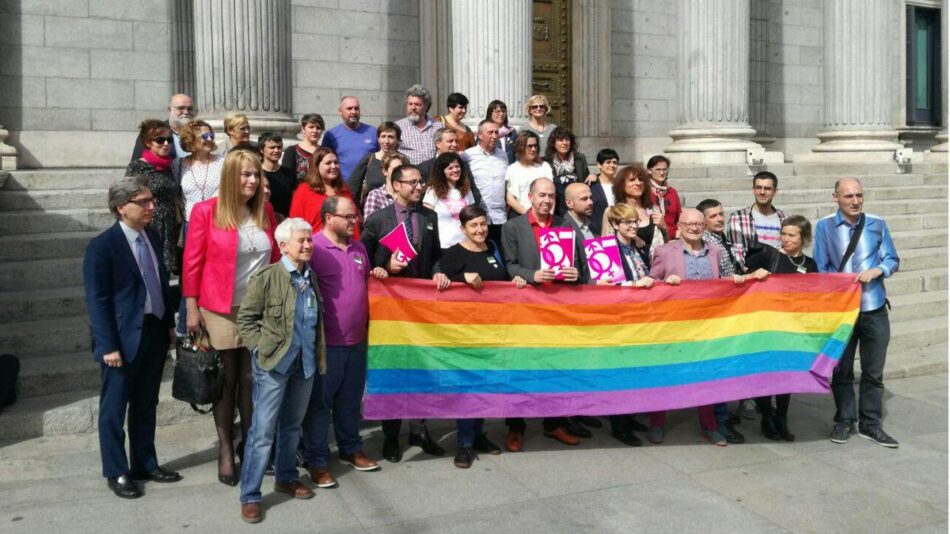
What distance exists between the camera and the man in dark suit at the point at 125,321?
6066mm

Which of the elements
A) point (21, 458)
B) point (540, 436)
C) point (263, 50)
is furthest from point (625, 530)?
point (263, 50)

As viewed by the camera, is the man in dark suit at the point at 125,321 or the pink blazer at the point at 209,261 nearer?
the man in dark suit at the point at 125,321

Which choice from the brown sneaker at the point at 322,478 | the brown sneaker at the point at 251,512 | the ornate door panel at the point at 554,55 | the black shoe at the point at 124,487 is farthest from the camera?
the ornate door panel at the point at 554,55

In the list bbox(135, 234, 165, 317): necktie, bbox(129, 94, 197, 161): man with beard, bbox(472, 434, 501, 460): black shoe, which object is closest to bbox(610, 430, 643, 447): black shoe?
bbox(472, 434, 501, 460): black shoe

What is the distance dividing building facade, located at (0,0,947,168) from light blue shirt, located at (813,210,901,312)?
529 cm

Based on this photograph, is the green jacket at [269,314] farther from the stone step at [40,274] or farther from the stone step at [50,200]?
the stone step at [50,200]

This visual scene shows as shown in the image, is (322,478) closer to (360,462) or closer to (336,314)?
(360,462)

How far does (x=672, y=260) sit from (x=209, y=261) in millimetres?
3509

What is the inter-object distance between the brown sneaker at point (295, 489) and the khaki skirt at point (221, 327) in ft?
3.17

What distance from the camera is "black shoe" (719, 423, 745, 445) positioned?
Answer: 7590 millimetres

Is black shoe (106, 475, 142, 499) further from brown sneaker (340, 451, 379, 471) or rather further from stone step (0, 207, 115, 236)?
stone step (0, 207, 115, 236)

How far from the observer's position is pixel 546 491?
6.40 m

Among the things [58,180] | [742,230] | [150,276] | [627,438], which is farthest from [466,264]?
[58,180]

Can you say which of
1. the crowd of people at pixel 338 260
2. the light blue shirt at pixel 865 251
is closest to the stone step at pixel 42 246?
the crowd of people at pixel 338 260
